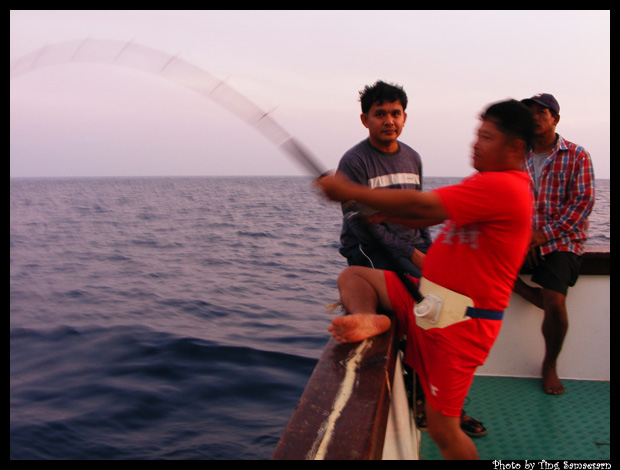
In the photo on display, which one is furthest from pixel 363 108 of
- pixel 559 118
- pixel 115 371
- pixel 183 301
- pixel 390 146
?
pixel 183 301

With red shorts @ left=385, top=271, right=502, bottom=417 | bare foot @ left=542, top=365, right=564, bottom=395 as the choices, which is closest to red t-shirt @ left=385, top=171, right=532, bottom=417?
red shorts @ left=385, top=271, right=502, bottom=417

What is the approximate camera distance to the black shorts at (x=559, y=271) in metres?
3.45

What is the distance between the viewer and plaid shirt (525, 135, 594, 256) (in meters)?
3.45

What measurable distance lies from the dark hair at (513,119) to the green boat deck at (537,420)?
5.65 ft

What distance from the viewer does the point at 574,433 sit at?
3.03 metres

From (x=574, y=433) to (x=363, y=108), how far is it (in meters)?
2.16

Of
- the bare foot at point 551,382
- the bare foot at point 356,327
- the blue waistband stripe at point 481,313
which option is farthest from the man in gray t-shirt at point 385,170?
the blue waistband stripe at point 481,313

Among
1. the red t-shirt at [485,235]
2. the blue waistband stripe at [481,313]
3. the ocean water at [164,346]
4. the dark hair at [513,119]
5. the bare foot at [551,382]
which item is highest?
the dark hair at [513,119]

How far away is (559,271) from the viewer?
3451 mm

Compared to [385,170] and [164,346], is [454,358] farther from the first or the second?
[164,346]

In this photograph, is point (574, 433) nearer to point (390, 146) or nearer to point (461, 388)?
point (461, 388)

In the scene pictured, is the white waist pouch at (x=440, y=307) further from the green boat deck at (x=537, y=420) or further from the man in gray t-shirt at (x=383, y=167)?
the green boat deck at (x=537, y=420)

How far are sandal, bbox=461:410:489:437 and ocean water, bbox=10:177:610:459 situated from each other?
1.72 metres

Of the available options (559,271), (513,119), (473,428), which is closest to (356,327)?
(513,119)
